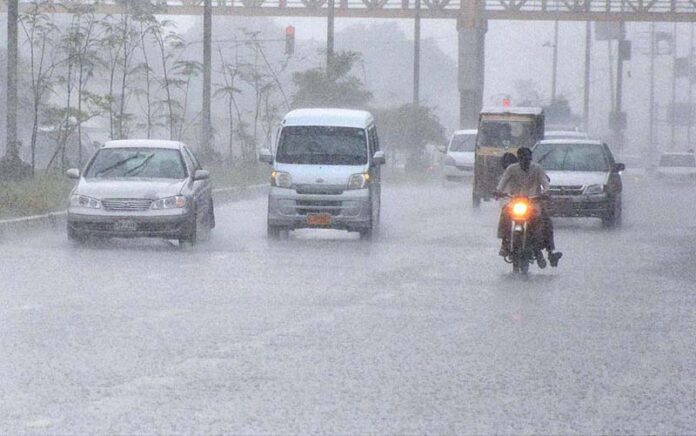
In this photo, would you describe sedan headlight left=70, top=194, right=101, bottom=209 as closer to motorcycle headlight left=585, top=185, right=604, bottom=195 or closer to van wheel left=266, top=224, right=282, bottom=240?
van wheel left=266, top=224, right=282, bottom=240

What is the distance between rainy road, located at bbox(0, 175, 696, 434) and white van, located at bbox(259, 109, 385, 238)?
5.95 ft

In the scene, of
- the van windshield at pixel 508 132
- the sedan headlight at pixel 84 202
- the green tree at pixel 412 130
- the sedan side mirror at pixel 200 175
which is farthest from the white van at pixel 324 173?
the green tree at pixel 412 130

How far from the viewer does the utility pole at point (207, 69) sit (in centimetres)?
4631

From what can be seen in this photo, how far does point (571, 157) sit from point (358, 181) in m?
7.59

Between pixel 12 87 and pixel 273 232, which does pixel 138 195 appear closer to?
pixel 273 232

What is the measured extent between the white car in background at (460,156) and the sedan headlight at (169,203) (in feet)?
93.7

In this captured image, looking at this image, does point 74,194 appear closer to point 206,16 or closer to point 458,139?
point 206,16

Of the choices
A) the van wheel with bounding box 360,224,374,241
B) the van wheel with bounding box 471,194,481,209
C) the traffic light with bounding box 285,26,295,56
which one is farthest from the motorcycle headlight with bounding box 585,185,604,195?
the traffic light with bounding box 285,26,295,56

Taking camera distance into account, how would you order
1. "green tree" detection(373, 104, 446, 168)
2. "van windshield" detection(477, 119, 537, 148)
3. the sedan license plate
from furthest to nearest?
"green tree" detection(373, 104, 446, 168) → "van windshield" detection(477, 119, 537, 148) → the sedan license plate

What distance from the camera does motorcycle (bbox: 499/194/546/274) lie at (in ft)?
65.9

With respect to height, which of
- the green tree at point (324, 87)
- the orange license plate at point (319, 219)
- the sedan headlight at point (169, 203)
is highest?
the green tree at point (324, 87)

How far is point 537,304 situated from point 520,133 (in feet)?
82.3

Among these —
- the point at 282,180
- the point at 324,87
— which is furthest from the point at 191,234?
the point at 324,87

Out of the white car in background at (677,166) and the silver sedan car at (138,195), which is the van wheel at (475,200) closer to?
the silver sedan car at (138,195)
